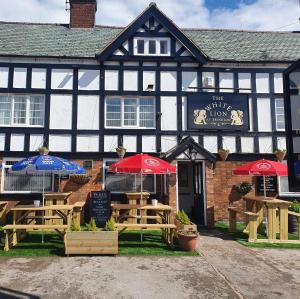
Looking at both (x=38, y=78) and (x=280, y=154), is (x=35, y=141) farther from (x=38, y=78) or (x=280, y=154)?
(x=280, y=154)

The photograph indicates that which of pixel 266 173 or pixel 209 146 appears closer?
pixel 266 173

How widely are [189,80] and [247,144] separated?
12.7 ft

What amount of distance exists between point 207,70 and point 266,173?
5828mm

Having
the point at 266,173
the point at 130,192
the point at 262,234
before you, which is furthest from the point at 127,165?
the point at 262,234

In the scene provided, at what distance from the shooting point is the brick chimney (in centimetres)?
1647

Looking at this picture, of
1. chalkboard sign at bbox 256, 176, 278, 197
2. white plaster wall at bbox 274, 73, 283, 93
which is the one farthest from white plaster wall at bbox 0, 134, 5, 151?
white plaster wall at bbox 274, 73, 283, 93

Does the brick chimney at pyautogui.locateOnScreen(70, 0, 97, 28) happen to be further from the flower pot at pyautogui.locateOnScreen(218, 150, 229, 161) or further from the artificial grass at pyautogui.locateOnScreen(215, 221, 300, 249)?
the artificial grass at pyautogui.locateOnScreen(215, 221, 300, 249)

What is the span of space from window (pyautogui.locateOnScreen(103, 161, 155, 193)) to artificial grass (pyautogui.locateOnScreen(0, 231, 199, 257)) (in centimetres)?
284

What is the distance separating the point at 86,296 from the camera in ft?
18.1

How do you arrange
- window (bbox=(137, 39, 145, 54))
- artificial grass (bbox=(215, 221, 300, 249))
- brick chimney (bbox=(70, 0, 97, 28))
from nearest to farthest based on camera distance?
artificial grass (bbox=(215, 221, 300, 249)) < window (bbox=(137, 39, 145, 54)) < brick chimney (bbox=(70, 0, 97, 28))

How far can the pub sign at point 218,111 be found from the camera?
13711 millimetres

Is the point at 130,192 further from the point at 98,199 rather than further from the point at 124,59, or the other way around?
the point at 124,59

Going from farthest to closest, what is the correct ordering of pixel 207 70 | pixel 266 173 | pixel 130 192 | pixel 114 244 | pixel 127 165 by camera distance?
pixel 207 70
pixel 130 192
pixel 266 173
pixel 127 165
pixel 114 244

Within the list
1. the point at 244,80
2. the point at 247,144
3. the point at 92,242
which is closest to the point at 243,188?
the point at 247,144
